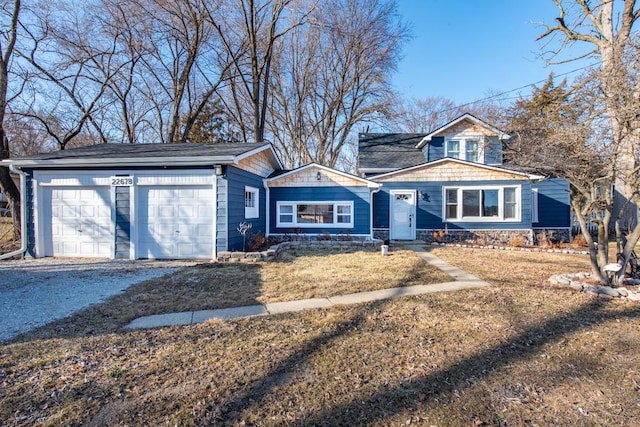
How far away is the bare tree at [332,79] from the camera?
74.3ft

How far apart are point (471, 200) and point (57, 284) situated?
13592mm

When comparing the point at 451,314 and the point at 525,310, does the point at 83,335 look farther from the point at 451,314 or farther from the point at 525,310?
the point at 525,310

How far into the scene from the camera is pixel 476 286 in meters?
6.07

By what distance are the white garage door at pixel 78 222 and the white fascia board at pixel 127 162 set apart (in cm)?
75

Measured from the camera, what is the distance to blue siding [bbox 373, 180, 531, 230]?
1330cm

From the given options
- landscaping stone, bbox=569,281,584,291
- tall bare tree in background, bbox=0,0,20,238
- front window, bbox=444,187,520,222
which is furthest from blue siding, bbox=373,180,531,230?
tall bare tree in background, bbox=0,0,20,238

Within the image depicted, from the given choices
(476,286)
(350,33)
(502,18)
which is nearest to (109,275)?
(476,286)

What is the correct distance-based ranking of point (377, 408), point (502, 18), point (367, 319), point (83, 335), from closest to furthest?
point (377, 408), point (83, 335), point (367, 319), point (502, 18)

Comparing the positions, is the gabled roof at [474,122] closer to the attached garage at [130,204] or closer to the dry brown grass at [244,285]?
the dry brown grass at [244,285]

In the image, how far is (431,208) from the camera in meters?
13.9

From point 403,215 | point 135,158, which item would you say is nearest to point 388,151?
point 403,215

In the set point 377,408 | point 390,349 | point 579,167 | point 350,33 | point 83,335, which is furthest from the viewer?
point 350,33

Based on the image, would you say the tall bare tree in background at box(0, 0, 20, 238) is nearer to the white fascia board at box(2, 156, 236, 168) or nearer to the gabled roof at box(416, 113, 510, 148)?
the white fascia board at box(2, 156, 236, 168)

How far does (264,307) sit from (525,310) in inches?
150
